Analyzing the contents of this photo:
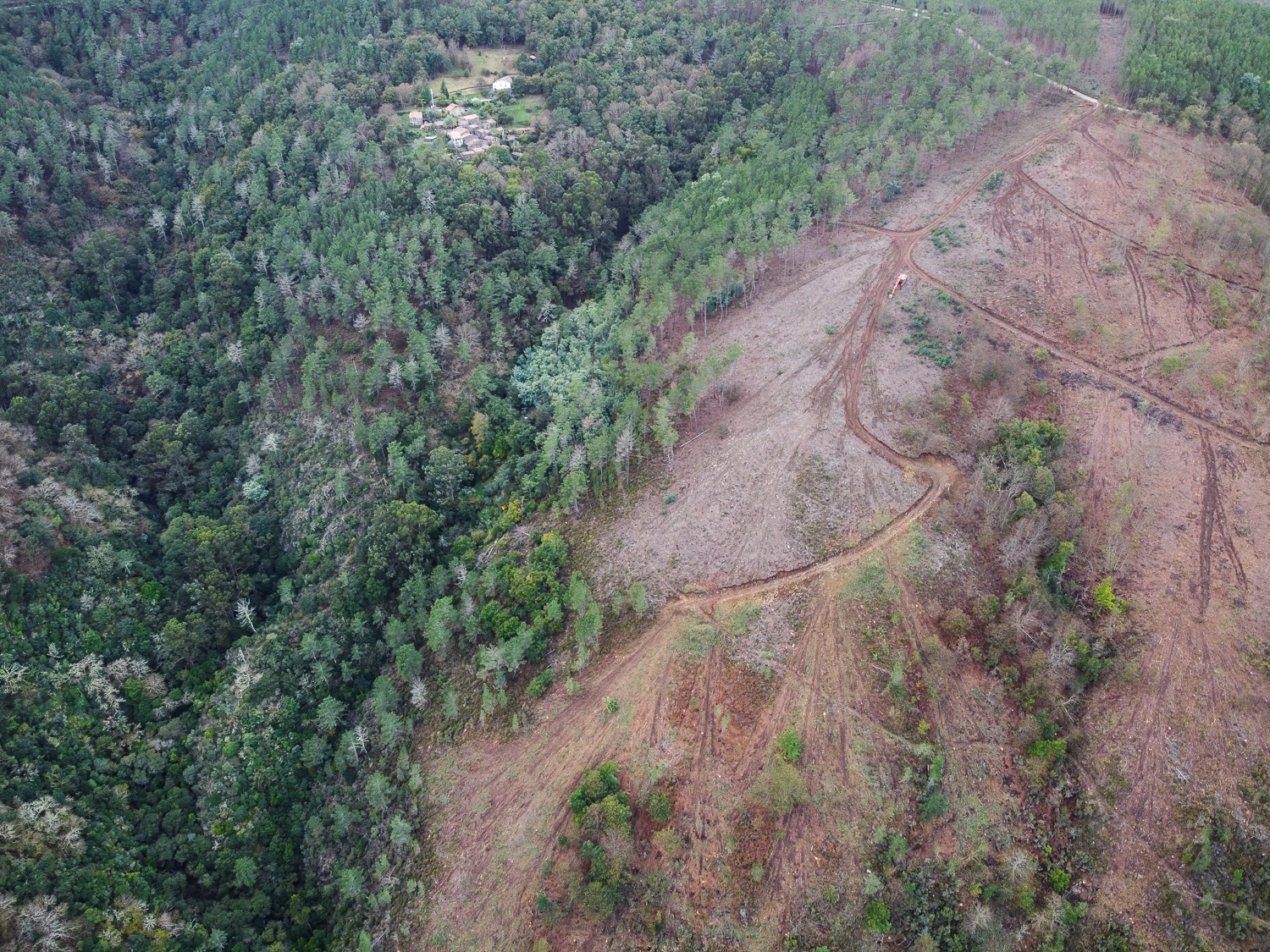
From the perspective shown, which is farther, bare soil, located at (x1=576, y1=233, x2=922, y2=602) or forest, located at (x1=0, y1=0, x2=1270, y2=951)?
bare soil, located at (x1=576, y1=233, x2=922, y2=602)

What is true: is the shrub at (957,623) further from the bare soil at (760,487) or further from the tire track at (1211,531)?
the tire track at (1211,531)

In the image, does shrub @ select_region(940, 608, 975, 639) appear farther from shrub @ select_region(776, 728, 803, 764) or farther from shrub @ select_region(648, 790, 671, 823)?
shrub @ select_region(648, 790, 671, 823)

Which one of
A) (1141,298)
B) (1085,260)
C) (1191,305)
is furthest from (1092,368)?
(1085,260)

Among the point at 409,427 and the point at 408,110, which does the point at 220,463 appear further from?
the point at 408,110

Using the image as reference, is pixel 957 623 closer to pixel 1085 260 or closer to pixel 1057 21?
pixel 1085 260

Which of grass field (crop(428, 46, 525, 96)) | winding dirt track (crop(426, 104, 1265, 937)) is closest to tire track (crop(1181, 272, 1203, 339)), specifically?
winding dirt track (crop(426, 104, 1265, 937))

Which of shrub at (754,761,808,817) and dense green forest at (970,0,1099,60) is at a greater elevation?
dense green forest at (970,0,1099,60)
